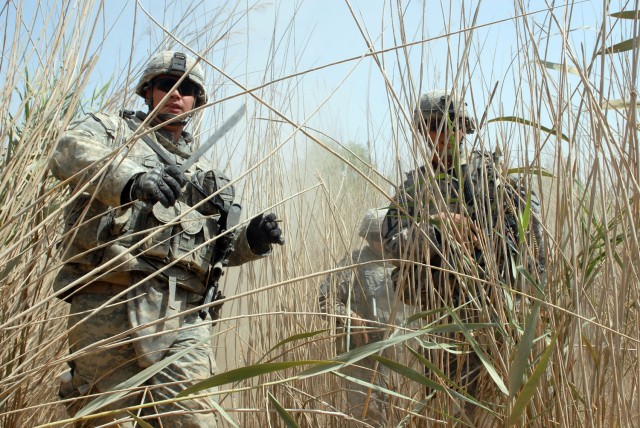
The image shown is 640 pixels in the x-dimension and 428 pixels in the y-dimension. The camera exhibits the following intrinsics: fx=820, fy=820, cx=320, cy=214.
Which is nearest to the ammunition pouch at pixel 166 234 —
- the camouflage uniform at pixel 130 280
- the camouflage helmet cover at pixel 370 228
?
the camouflage uniform at pixel 130 280

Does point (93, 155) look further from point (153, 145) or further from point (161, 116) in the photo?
point (161, 116)

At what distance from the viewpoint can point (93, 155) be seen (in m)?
1.82

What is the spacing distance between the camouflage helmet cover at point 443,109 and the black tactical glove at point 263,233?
44 centimetres

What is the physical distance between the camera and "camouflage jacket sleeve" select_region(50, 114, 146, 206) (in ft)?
5.70

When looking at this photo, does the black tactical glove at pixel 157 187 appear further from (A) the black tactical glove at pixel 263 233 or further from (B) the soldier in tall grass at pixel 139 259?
(A) the black tactical glove at pixel 263 233

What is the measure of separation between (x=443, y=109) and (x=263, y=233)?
0.63 meters

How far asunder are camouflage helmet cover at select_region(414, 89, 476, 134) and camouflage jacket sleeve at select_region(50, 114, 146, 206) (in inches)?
25.3

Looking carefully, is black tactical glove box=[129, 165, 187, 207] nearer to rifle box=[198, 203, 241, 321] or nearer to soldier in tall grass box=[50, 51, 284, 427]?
soldier in tall grass box=[50, 51, 284, 427]

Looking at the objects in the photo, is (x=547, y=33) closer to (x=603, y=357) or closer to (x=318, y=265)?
(x=603, y=357)

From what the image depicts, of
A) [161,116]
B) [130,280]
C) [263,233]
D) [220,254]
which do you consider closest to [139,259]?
[130,280]

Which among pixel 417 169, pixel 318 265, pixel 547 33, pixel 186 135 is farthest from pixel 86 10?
pixel 318 265

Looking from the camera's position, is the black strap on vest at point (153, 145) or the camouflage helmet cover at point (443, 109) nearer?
the camouflage helmet cover at point (443, 109)

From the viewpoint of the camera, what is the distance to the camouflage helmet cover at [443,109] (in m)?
1.28

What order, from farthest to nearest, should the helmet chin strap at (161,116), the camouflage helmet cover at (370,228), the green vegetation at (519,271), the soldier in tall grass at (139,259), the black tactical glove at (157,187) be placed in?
1. the camouflage helmet cover at (370,228)
2. the helmet chin strap at (161,116)
3. the soldier in tall grass at (139,259)
4. the black tactical glove at (157,187)
5. the green vegetation at (519,271)
